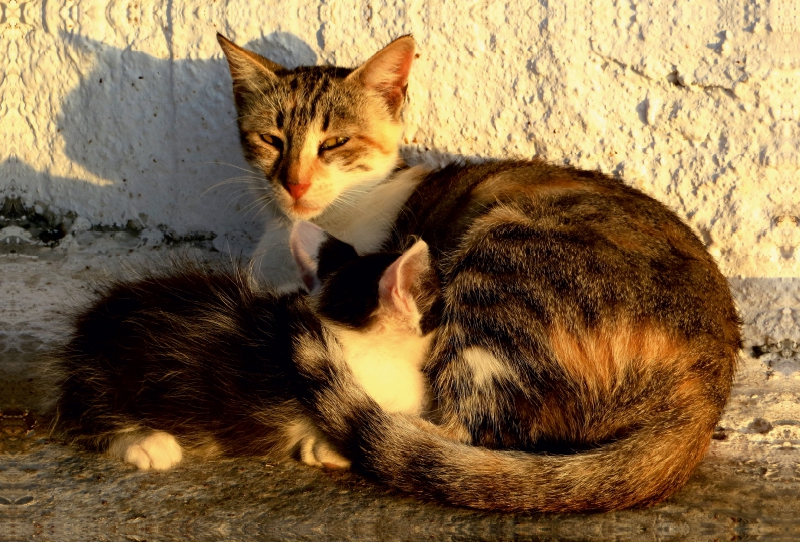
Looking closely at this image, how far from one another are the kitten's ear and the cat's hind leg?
84cm

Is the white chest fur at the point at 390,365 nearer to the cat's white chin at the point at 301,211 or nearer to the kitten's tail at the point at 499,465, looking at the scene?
the kitten's tail at the point at 499,465

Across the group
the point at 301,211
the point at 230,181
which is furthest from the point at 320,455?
the point at 230,181

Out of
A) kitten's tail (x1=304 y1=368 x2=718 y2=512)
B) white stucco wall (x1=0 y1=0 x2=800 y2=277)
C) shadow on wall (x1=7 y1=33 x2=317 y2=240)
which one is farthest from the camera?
shadow on wall (x1=7 y1=33 x2=317 y2=240)

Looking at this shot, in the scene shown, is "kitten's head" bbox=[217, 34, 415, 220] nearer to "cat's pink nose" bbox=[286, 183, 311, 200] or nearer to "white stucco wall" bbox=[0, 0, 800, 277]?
"cat's pink nose" bbox=[286, 183, 311, 200]

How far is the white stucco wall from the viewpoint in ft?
9.77

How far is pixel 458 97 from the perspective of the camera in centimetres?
334

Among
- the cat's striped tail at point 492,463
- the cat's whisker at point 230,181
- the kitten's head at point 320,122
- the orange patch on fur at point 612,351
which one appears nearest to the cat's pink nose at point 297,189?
the kitten's head at point 320,122

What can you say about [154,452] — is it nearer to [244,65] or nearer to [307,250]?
[307,250]

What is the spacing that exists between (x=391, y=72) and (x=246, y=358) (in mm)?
1460

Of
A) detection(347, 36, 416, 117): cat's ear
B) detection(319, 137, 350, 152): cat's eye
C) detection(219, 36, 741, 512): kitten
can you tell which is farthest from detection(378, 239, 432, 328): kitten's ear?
detection(347, 36, 416, 117): cat's ear

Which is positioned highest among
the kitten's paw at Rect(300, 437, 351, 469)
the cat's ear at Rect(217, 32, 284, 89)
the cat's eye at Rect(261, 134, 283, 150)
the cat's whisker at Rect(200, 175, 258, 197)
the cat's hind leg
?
the cat's ear at Rect(217, 32, 284, 89)

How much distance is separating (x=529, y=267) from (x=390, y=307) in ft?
1.57

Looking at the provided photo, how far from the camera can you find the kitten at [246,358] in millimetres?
2330

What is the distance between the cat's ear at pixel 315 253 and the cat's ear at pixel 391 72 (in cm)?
90
